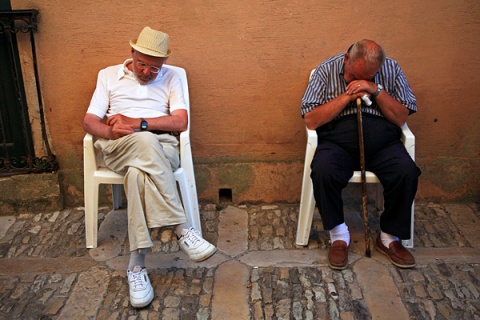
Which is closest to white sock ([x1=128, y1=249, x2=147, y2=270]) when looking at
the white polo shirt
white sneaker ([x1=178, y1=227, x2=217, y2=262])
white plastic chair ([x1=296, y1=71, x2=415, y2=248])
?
white sneaker ([x1=178, y1=227, x2=217, y2=262])

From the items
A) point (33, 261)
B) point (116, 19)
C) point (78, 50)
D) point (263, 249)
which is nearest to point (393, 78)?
point (263, 249)

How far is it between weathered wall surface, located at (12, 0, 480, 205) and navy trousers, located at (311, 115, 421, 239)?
56 centimetres

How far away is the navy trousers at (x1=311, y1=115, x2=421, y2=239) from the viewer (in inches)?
126

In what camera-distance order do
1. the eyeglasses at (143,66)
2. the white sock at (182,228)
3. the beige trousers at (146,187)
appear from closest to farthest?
the beige trousers at (146,187)
the white sock at (182,228)
the eyeglasses at (143,66)

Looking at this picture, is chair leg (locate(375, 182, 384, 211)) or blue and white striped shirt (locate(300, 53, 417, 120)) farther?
chair leg (locate(375, 182, 384, 211))

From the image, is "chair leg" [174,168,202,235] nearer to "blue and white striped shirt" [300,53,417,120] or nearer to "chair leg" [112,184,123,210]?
"chair leg" [112,184,123,210]

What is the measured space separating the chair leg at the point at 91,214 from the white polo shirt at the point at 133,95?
0.47m

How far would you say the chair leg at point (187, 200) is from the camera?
11.1 feet

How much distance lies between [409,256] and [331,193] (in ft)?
1.95

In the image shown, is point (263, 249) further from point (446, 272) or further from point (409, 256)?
point (446, 272)

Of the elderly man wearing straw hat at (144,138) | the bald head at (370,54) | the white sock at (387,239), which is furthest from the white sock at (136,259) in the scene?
the bald head at (370,54)

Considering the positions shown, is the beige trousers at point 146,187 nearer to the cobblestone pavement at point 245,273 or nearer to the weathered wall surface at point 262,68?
the cobblestone pavement at point 245,273

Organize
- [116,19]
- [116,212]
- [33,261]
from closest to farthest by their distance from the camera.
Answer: [33,261]
[116,19]
[116,212]

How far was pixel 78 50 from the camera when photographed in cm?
372
